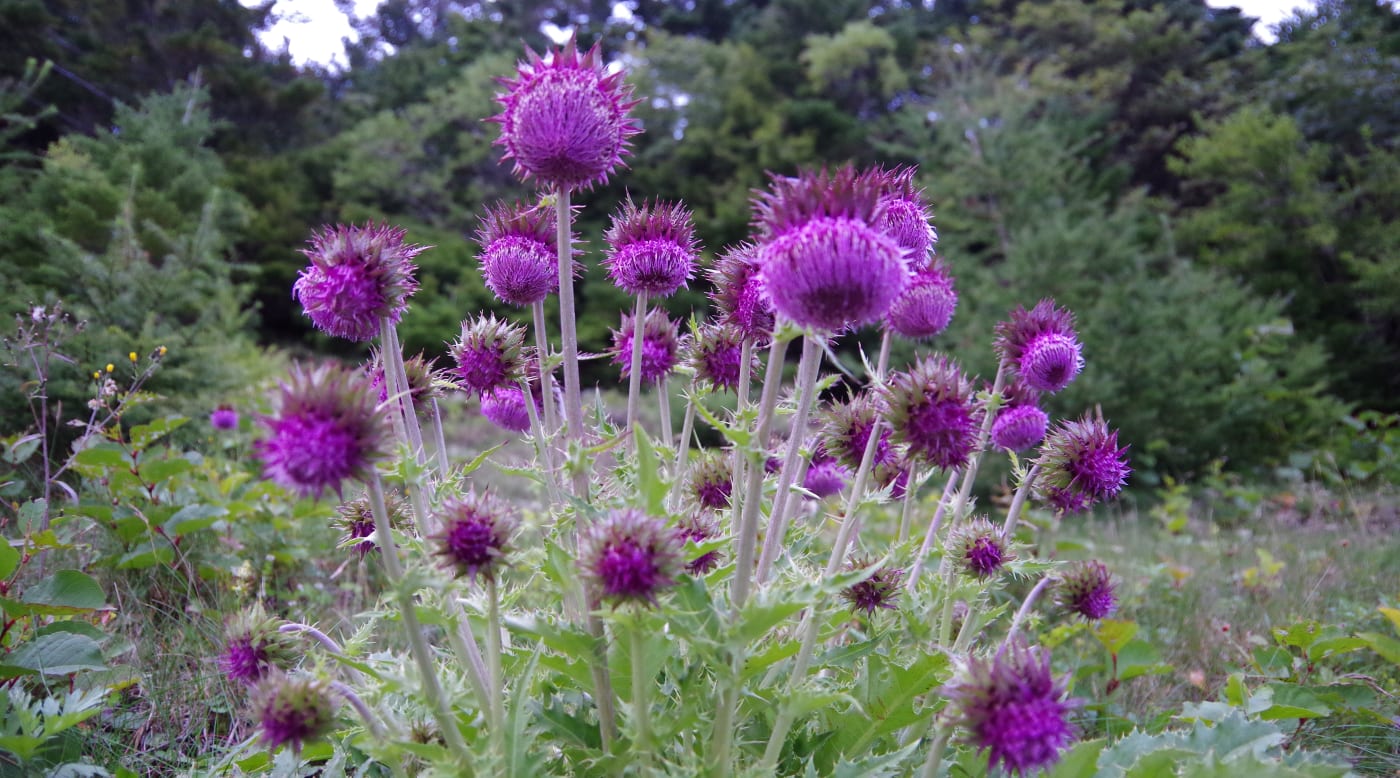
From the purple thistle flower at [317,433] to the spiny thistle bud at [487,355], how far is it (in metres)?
0.80

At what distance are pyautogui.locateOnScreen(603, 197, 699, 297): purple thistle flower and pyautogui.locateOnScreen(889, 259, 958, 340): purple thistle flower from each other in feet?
2.03

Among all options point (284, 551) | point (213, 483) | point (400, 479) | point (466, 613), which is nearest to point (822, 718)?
point (466, 613)

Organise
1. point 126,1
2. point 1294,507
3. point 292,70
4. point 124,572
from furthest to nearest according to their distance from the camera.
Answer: point 292,70, point 126,1, point 1294,507, point 124,572

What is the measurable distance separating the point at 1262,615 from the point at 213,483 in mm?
6061

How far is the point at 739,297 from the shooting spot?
87.5 inches

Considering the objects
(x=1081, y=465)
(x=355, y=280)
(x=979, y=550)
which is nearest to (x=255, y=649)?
(x=355, y=280)

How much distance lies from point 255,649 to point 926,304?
6.31 feet

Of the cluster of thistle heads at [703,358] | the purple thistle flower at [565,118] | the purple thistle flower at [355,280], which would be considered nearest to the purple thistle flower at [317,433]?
the cluster of thistle heads at [703,358]

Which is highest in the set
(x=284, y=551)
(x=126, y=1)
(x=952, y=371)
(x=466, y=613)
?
(x=126, y=1)

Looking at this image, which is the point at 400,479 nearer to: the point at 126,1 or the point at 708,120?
the point at 708,120

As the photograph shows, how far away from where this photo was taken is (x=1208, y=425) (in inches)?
432

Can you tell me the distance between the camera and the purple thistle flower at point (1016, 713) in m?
1.53

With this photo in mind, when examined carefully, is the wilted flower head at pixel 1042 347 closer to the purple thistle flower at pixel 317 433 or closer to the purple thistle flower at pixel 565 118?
the purple thistle flower at pixel 565 118

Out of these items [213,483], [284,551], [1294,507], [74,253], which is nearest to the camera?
[284,551]
